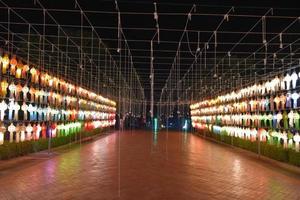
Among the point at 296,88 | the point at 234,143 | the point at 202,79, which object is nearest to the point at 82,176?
the point at 296,88

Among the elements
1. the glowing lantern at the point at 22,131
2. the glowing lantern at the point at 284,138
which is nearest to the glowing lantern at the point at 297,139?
the glowing lantern at the point at 284,138

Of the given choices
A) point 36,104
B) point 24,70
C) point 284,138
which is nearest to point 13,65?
point 24,70

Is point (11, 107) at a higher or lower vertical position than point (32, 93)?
lower

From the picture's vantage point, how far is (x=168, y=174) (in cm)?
930

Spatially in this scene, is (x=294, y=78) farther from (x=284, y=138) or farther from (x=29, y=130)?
(x=29, y=130)

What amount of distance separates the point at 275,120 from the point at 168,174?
14.8ft

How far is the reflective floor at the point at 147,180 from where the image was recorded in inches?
275

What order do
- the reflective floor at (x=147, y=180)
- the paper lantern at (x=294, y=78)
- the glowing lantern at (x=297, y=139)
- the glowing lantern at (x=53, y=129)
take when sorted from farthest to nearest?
1. the glowing lantern at (x=53, y=129)
2. the paper lantern at (x=294, y=78)
3. the glowing lantern at (x=297, y=139)
4. the reflective floor at (x=147, y=180)

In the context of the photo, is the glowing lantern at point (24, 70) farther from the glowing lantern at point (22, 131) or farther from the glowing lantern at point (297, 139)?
the glowing lantern at point (297, 139)

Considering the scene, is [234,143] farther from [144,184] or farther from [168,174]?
[144,184]

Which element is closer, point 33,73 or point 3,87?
point 3,87

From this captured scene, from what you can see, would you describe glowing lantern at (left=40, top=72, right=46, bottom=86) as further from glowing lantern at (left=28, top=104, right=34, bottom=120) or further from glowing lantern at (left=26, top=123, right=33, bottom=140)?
glowing lantern at (left=26, top=123, right=33, bottom=140)

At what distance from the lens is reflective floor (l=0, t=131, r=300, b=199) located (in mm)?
6996

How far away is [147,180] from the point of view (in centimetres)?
841
